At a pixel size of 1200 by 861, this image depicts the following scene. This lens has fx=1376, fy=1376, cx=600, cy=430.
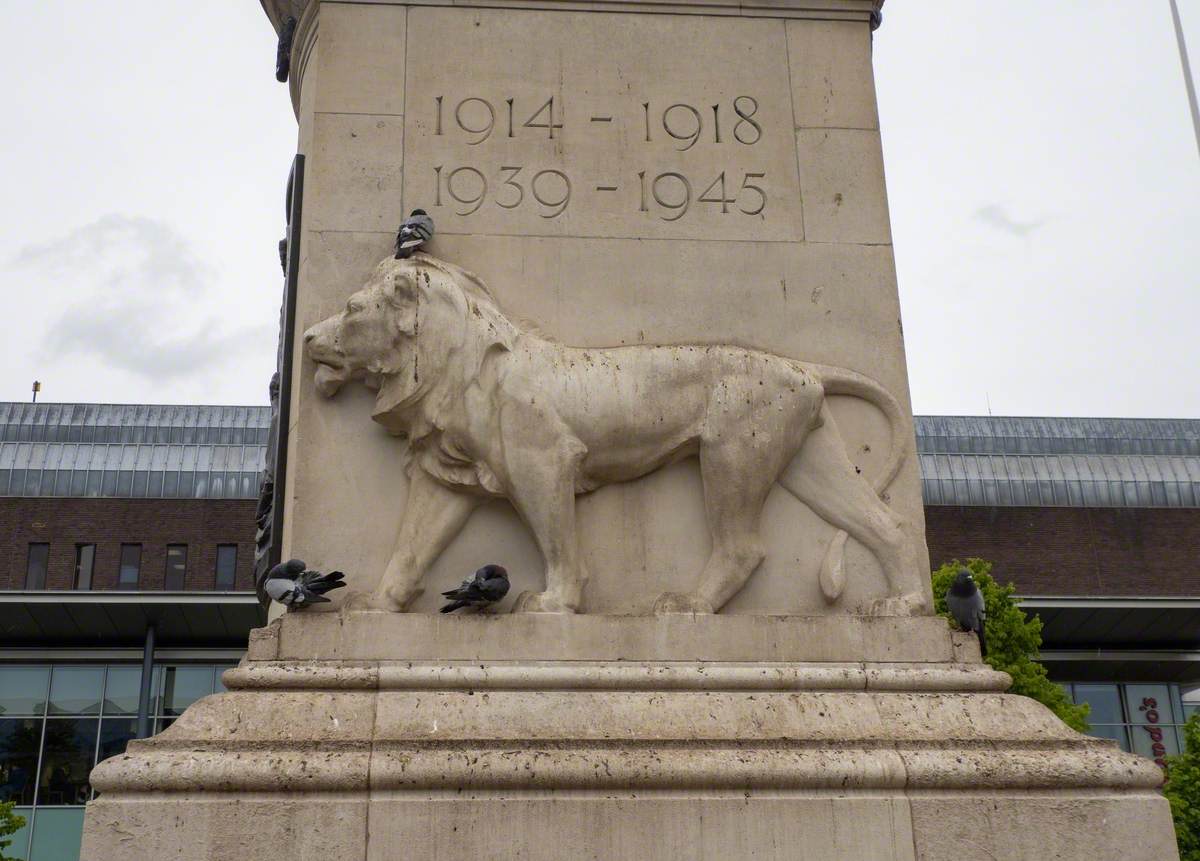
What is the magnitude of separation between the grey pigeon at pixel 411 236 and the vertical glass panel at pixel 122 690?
3775 cm

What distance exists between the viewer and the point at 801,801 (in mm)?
6805

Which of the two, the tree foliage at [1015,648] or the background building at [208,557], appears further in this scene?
the background building at [208,557]

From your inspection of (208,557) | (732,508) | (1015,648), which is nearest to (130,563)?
(208,557)

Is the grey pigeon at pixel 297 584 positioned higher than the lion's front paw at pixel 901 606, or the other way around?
the grey pigeon at pixel 297 584

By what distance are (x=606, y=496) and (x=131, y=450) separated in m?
45.2

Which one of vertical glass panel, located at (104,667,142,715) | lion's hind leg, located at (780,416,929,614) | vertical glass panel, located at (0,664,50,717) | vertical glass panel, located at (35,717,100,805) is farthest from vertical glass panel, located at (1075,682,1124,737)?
lion's hind leg, located at (780,416,929,614)

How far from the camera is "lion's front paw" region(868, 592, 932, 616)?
303 inches

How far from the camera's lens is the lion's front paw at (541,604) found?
742 centimetres

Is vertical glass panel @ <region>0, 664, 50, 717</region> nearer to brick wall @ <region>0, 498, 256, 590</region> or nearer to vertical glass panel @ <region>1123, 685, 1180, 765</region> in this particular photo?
brick wall @ <region>0, 498, 256, 590</region>

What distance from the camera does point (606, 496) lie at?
788cm

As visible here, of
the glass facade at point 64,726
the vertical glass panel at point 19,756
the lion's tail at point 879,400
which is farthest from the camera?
the vertical glass panel at point 19,756

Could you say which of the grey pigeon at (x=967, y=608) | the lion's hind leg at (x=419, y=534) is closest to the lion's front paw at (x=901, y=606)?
the grey pigeon at (x=967, y=608)

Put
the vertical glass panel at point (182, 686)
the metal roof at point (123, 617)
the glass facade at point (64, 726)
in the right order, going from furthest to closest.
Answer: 1. the vertical glass panel at point (182, 686)
2. the metal roof at point (123, 617)
3. the glass facade at point (64, 726)

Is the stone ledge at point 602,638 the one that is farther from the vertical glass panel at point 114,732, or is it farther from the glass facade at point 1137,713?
the glass facade at point 1137,713
